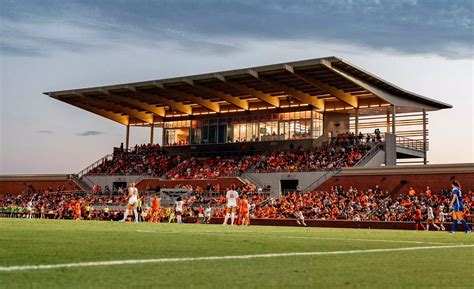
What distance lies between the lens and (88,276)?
20.5 feet

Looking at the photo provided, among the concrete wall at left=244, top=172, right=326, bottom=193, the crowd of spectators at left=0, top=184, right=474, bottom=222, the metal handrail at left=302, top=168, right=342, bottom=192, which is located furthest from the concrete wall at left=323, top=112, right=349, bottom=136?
the crowd of spectators at left=0, top=184, right=474, bottom=222

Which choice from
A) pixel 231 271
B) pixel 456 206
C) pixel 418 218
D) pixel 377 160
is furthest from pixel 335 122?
pixel 231 271

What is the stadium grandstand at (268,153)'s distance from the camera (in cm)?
4469

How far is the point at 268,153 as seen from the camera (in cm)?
5872

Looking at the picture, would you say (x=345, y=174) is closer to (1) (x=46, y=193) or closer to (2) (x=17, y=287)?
(1) (x=46, y=193)

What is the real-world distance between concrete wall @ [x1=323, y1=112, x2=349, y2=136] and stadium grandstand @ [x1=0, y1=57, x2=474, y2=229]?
0.10 m

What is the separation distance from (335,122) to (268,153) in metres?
7.65

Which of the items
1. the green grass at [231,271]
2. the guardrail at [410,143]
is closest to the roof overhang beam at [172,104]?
the guardrail at [410,143]

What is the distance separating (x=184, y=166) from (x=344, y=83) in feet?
55.1

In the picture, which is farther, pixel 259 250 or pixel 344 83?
pixel 344 83

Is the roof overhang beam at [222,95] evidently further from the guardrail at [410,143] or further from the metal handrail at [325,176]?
the guardrail at [410,143]

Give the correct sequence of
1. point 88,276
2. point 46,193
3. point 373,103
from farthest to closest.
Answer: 1. point 46,193
2. point 373,103
3. point 88,276

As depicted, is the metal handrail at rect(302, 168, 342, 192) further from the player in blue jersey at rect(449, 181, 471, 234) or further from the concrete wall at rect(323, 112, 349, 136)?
the player in blue jersey at rect(449, 181, 471, 234)

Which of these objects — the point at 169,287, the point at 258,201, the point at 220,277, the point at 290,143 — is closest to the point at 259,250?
the point at 220,277
